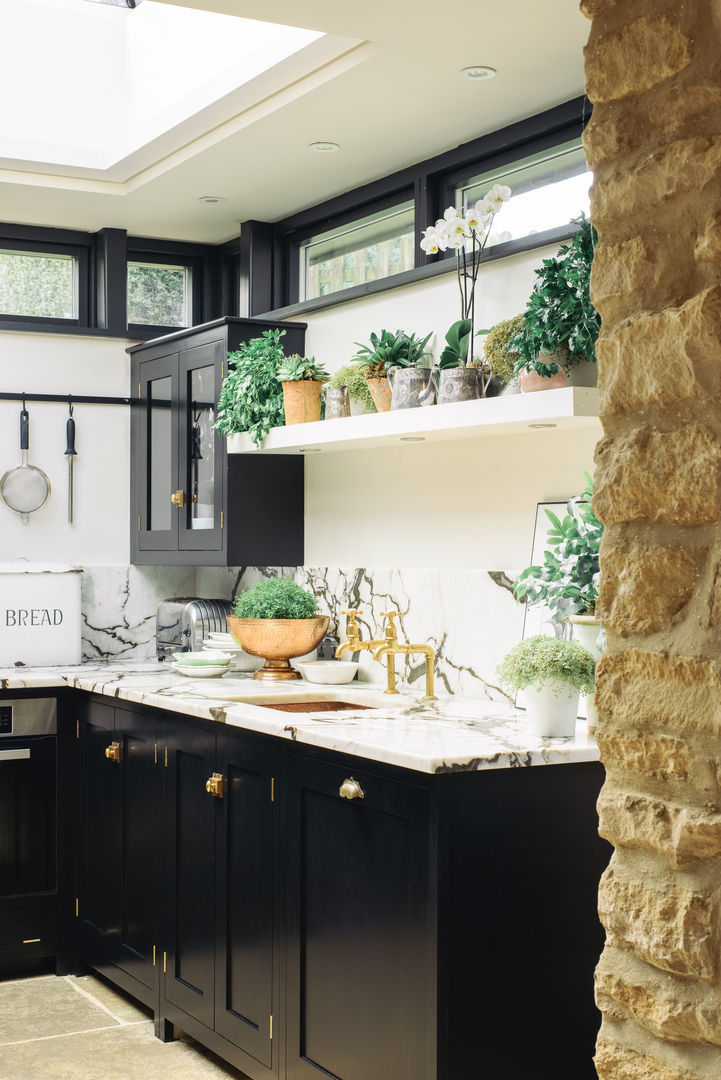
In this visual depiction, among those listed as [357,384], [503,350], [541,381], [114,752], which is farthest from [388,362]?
[114,752]

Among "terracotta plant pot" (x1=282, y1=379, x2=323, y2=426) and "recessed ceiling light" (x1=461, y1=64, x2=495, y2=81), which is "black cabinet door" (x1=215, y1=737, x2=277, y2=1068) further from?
"recessed ceiling light" (x1=461, y1=64, x2=495, y2=81)

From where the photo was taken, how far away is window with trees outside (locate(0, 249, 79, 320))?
187 inches

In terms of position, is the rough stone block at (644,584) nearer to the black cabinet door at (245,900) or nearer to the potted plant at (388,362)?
the black cabinet door at (245,900)

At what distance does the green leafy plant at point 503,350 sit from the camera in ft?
9.91

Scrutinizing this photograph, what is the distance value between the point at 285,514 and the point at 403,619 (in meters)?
0.74

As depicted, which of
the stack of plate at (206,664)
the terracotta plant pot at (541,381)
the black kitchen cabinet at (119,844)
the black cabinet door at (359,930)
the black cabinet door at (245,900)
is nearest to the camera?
the black cabinet door at (359,930)

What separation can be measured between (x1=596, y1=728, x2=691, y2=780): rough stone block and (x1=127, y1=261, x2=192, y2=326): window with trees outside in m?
4.06

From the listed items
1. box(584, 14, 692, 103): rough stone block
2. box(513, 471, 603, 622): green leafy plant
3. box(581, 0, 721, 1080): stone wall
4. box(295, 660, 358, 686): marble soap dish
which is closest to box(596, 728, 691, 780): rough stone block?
box(581, 0, 721, 1080): stone wall

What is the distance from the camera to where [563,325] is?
2.75 metres

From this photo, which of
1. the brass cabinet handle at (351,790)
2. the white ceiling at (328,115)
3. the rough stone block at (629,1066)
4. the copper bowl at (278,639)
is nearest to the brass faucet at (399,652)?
the copper bowl at (278,639)

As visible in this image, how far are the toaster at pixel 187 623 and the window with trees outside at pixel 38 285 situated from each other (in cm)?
126

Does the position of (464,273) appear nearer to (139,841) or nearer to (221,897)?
(221,897)

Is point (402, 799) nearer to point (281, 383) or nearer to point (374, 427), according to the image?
point (374, 427)

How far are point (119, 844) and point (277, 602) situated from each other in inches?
35.6
